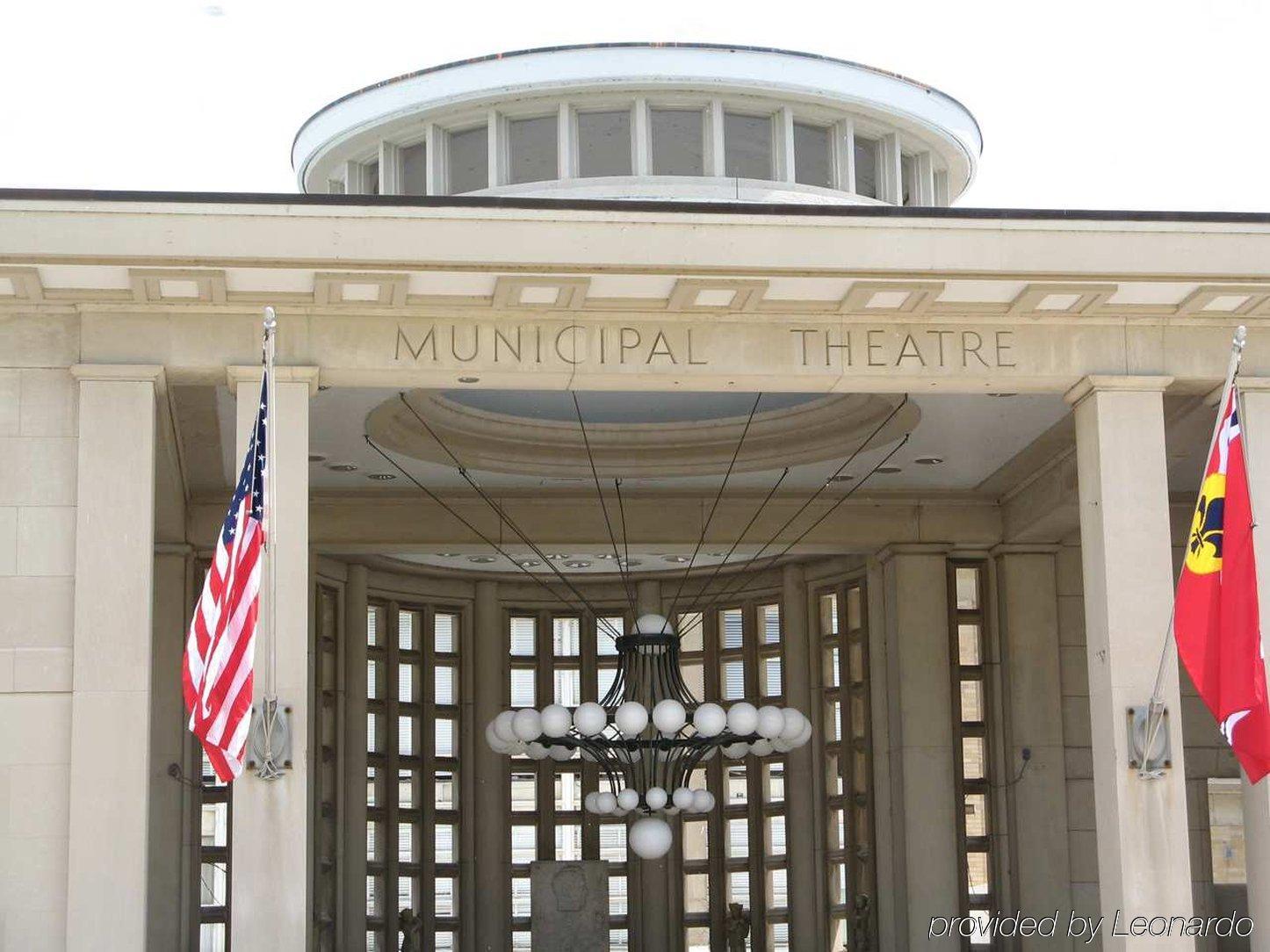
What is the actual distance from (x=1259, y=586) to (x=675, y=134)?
1007 cm

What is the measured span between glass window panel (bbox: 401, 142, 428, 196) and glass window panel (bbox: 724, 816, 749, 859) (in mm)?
10031

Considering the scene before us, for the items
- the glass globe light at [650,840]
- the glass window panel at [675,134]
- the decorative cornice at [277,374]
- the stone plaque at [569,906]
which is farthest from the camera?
the stone plaque at [569,906]

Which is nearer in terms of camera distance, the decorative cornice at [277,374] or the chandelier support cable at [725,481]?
the decorative cornice at [277,374]

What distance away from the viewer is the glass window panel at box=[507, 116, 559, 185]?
21.2 meters

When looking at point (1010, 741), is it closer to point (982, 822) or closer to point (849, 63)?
point (982, 822)

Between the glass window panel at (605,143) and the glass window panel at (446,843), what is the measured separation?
977cm

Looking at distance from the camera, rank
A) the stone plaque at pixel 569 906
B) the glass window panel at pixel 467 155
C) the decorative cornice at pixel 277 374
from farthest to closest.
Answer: the stone plaque at pixel 569 906, the glass window panel at pixel 467 155, the decorative cornice at pixel 277 374

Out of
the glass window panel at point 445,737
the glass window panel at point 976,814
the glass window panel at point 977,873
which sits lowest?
the glass window panel at point 977,873

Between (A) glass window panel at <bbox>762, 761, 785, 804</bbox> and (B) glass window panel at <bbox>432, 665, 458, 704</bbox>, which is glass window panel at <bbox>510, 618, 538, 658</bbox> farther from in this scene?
(A) glass window panel at <bbox>762, 761, 785, 804</bbox>

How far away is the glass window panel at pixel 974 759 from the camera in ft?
72.3

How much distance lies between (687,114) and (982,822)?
30.6 feet

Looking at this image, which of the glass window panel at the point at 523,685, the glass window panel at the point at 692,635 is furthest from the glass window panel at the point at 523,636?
the glass window panel at the point at 692,635

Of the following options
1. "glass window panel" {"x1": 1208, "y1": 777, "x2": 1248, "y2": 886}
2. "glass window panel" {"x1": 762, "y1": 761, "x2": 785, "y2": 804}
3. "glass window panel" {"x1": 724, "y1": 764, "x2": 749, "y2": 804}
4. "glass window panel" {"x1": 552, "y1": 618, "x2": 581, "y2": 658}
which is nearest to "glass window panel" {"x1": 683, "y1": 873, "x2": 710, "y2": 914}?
"glass window panel" {"x1": 724, "y1": 764, "x2": 749, "y2": 804}

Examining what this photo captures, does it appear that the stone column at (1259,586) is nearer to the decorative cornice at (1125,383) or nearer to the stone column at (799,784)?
the decorative cornice at (1125,383)
